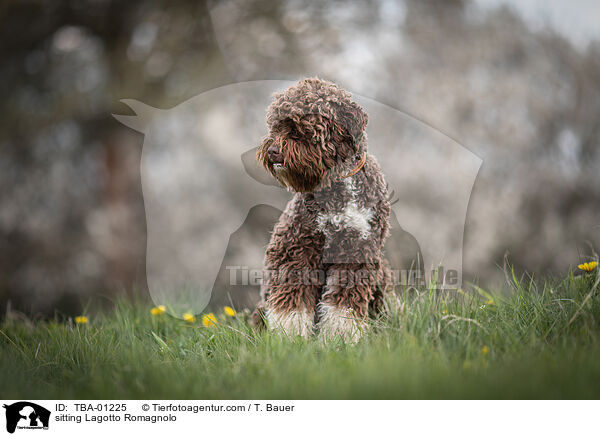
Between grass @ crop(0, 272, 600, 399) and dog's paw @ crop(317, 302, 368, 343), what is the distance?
101mm

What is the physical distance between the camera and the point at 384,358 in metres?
2.39

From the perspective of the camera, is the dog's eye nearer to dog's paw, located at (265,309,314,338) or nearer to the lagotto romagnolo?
the lagotto romagnolo

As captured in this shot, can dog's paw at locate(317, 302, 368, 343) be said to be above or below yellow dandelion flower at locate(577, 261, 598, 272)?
below

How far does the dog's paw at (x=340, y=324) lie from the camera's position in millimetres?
→ 2926

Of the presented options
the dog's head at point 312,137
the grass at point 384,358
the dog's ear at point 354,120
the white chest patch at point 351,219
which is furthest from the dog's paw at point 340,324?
the dog's ear at point 354,120

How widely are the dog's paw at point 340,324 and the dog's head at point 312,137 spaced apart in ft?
2.87

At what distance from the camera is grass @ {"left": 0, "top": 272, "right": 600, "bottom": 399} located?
2.22 meters

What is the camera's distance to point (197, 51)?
5625 millimetres

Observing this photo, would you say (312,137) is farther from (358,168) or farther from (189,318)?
(189,318)

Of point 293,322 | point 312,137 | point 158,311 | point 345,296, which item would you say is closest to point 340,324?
point 345,296

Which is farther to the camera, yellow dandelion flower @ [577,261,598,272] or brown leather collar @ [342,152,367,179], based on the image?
yellow dandelion flower @ [577,261,598,272]
